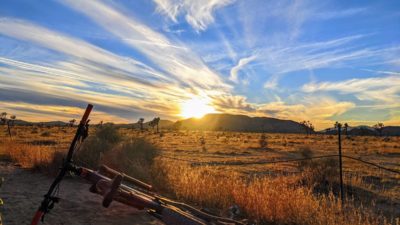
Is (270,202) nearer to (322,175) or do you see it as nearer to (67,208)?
(67,208)

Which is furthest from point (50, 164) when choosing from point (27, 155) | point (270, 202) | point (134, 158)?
point (270, 202)

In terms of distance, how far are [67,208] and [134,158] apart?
200 inches

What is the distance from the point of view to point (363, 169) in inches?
794

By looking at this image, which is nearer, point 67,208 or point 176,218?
point 176,218

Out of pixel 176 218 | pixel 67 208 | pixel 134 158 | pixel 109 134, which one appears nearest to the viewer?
pixel 176 218

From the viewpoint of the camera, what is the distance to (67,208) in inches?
289

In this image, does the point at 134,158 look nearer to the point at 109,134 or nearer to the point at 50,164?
the point at 50,164

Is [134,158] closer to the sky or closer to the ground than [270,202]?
closer to the sky

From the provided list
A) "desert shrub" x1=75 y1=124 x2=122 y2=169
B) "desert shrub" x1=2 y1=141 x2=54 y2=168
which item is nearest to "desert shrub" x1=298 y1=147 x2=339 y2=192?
"desert shrub" x1=75 y1=124 x2=122 y2=169

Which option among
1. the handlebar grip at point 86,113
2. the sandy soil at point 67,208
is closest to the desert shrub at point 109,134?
the sandy soil at point 67,208

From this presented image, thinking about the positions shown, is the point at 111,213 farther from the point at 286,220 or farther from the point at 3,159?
the point at 3,159

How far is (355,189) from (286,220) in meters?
7.14

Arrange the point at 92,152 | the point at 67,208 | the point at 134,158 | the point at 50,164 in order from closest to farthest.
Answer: the point at 67,208 → the point at 50,164 → the point at 134,158 → the point at 92,152

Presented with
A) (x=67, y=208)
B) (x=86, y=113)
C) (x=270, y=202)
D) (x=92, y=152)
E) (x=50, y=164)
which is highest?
(x=86, y=113)
